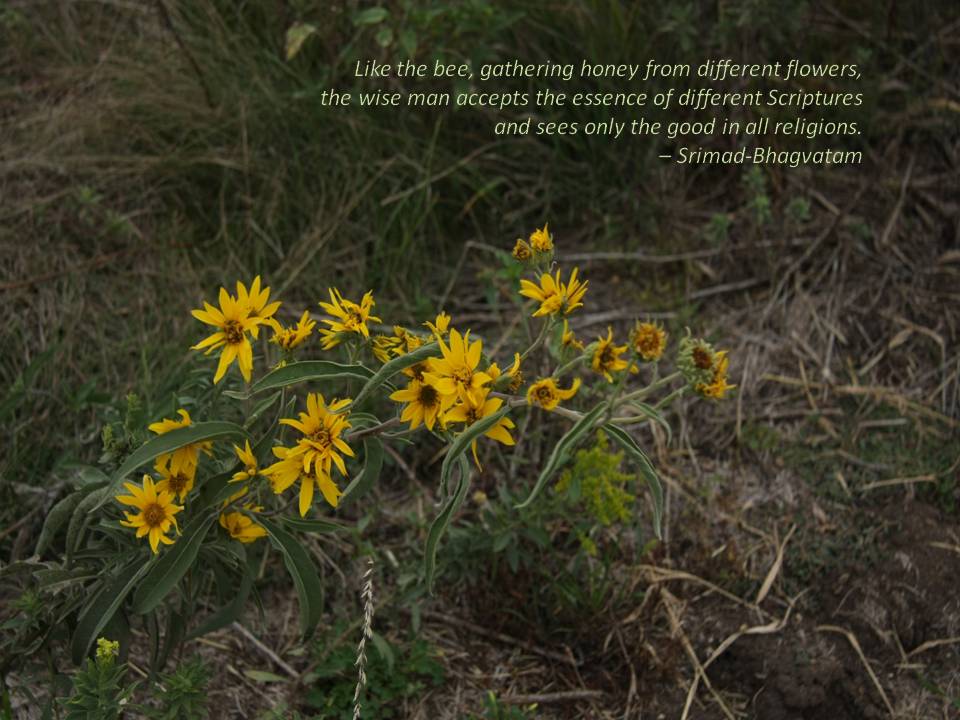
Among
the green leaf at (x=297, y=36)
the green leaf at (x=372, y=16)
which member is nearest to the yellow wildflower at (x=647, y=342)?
the green leaf at (x=372, y=16)

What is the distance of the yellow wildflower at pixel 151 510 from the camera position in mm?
1570

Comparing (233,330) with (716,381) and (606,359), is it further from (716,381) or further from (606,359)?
(716,381)

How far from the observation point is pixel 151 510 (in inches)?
62.4

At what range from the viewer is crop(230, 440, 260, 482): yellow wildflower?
159 centimetres

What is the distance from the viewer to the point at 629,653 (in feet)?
6.91

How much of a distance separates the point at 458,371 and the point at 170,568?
58 cm

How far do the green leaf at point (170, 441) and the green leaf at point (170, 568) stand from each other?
0.14m

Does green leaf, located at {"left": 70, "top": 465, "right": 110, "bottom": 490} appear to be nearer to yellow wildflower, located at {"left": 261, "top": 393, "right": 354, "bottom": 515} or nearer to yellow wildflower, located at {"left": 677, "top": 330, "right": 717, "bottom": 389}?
yellow wildflower, located at {"left": 261, "top": 393, "right": 354, "bottom": 515}

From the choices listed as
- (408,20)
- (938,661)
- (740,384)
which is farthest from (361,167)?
(938,661)

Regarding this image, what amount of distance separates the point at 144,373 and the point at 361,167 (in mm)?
966

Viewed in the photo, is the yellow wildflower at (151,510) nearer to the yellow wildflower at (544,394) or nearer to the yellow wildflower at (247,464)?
the yellow wildflower at (247,464)

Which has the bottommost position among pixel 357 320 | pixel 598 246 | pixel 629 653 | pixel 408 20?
pixel 629 653

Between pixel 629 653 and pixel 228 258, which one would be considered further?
pixel 228 258

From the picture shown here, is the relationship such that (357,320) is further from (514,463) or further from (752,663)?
(752,663)
